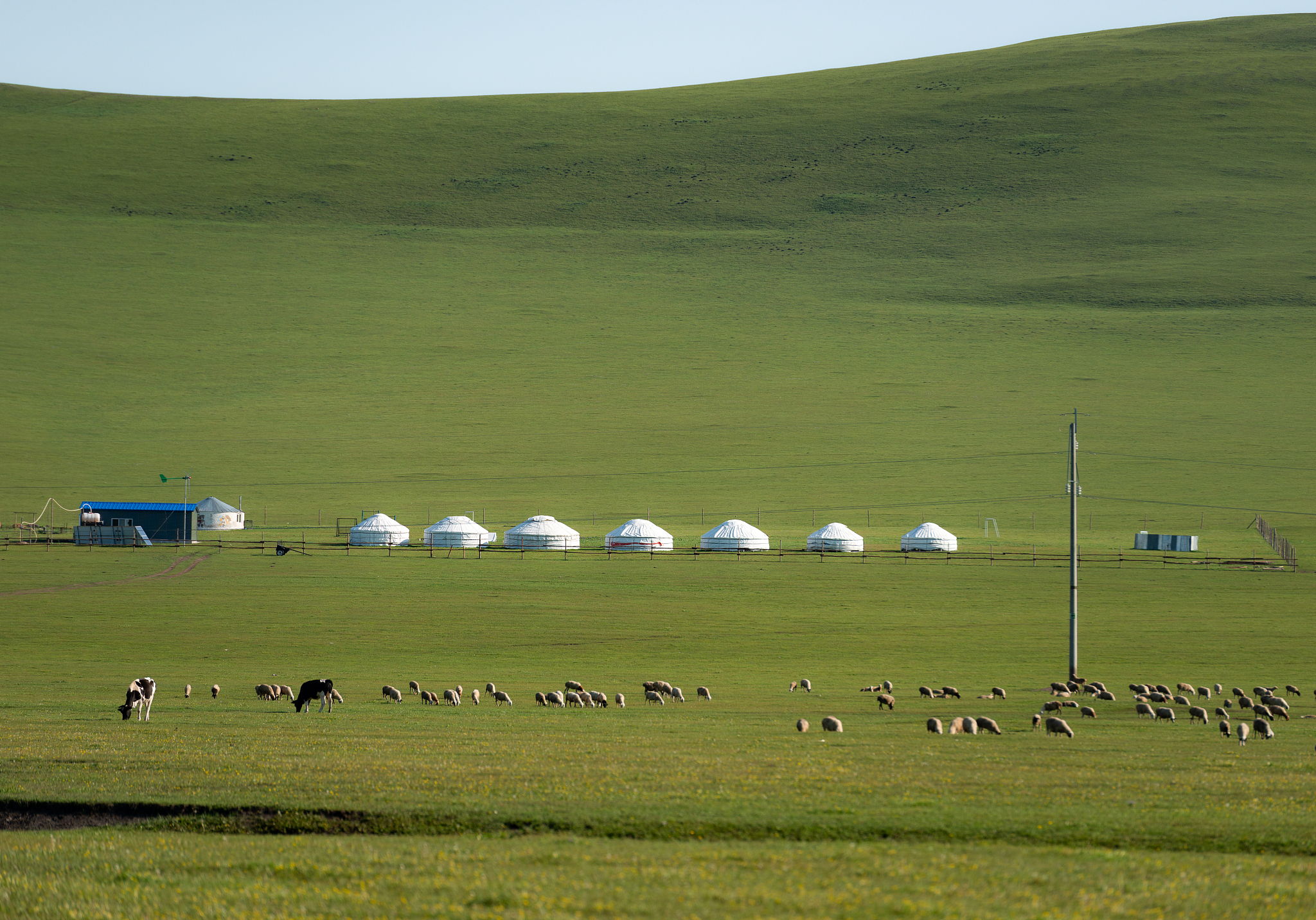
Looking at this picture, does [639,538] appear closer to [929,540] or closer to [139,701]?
[929,540]

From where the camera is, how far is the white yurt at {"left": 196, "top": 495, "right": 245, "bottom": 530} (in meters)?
80.0

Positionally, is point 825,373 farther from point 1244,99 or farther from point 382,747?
point 382,747

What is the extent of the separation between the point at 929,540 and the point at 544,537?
22216 millimetres

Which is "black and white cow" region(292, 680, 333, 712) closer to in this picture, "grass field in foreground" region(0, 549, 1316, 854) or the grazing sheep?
"grass field in foreground" region(0, 549, 1316, 854)

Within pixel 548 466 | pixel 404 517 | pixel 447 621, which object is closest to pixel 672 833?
pixel 447 621

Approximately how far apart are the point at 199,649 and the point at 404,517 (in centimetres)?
4011

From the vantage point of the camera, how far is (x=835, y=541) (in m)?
70.6

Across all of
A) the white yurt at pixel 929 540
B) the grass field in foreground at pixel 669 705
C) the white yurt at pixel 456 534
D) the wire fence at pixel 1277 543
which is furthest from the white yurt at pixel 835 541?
the wire fence at pixel 1277 543

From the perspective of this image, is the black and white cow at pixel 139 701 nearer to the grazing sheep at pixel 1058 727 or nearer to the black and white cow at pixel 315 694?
the black and white cow at pixel 315 694

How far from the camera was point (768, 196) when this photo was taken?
145500mm

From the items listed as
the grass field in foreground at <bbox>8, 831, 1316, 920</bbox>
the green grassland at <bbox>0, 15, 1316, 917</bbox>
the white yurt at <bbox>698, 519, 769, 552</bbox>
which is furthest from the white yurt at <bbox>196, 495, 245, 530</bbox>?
the grass field in foreground at <bbox>8, 831, 1316, 920</bbox>

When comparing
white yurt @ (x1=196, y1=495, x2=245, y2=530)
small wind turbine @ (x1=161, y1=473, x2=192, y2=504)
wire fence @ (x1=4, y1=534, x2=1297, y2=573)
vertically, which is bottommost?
wire fence @ (x1=4, y1=534, x2=1297, y2=573)

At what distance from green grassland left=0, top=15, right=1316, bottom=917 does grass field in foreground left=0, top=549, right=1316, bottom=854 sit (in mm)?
176

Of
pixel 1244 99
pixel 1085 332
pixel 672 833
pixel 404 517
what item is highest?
pixel 1244 99
